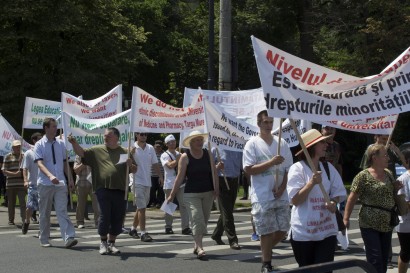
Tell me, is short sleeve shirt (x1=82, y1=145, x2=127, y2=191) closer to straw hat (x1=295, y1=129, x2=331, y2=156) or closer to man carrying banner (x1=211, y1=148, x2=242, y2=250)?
man carrying banner (x1=211, y1=148, x2=242, y2=250)

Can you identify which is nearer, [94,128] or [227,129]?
[227,129]

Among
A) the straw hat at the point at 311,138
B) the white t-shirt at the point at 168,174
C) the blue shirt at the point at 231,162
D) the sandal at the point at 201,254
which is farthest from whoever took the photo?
the white t-shirt at the point at 168,174

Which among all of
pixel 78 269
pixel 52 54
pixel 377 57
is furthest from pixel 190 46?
pixel 78 269

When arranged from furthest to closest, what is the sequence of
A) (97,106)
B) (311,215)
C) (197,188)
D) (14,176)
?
(14,176), (97,106), (197,188), (311,215)

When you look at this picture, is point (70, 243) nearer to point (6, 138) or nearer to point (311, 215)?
point (6, 138)

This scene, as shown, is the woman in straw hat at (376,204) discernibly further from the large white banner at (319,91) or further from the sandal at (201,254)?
the sandal at (201,254)

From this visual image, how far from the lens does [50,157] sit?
1270 centimetres

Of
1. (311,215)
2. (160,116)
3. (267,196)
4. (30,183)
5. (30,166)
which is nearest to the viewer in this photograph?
(311,215)

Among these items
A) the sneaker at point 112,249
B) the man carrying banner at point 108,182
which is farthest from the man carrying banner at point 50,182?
the man carrying banner at point 108,182

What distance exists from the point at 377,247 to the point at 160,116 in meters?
6.58

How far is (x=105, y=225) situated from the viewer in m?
11.6

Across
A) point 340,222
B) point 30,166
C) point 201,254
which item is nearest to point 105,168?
point 201,254

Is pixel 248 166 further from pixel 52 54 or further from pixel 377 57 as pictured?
pixel 52 54

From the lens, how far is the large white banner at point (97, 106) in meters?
14.0
